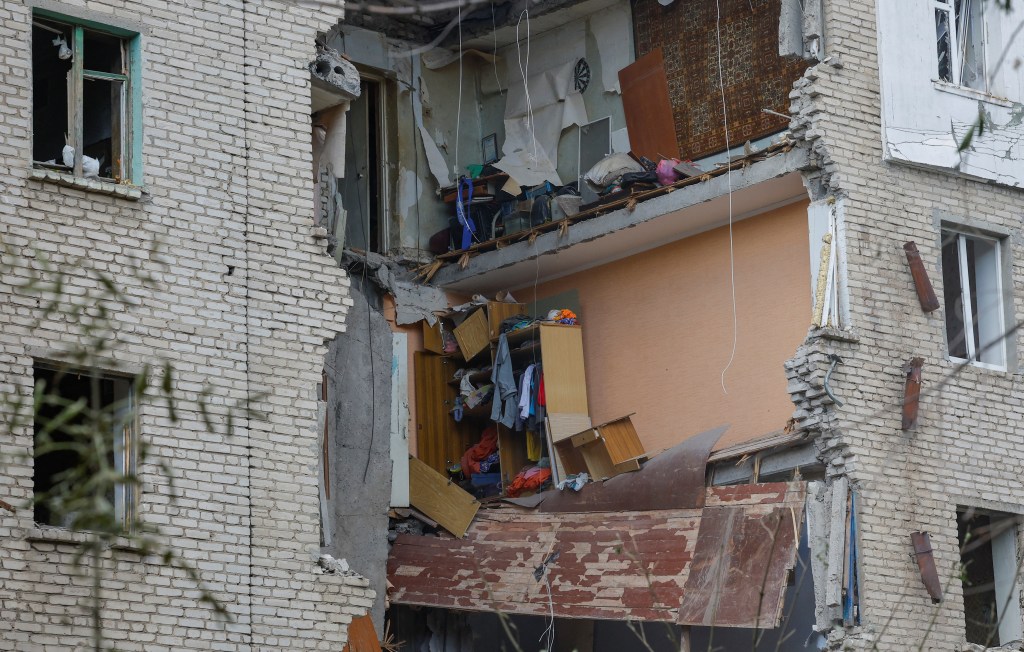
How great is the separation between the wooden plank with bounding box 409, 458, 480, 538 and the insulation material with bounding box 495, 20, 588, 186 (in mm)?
4127

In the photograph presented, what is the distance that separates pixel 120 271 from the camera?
12773 mm

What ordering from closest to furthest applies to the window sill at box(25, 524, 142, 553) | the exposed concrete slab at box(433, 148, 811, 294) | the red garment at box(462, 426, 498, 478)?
1. the window sill at box(25, 524, 142, 553)
2. the exposed concrete slab at box(433, 148, 811, 294)
3. the red garment at box(462, 426, 498, 478)

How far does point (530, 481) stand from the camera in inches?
692

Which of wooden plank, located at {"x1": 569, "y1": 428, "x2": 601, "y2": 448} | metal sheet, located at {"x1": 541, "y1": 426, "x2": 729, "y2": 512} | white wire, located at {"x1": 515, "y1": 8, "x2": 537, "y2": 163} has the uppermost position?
white wire, located at {"x1": 515, "y1": 8, "x2": 537, "y2": 163}

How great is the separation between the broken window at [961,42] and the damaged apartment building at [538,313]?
0.12 feet

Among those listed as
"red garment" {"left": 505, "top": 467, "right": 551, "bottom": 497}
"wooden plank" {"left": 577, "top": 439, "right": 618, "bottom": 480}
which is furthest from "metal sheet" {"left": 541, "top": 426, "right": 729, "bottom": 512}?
"red garment" {"left": 505, "top": 467, "right": 551, "bottom": 497}

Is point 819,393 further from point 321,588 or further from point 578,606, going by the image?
point 321,588

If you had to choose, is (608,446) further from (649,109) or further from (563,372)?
(649,109)

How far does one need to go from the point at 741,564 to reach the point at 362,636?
11.3 ft

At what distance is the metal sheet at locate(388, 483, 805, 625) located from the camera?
14805 millimetres

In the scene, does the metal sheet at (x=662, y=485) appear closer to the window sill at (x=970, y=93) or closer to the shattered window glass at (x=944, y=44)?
the window sill at (x=970, y=93)

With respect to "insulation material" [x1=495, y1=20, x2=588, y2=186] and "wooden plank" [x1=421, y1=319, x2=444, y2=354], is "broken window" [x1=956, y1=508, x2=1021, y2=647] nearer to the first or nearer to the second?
"wooden plank" [x1=421, y1=319, x2=444, y2=354]

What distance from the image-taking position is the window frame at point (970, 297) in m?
16.8

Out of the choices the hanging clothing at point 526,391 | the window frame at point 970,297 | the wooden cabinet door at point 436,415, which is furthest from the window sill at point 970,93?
the wooden cabinet door at point 436,415
